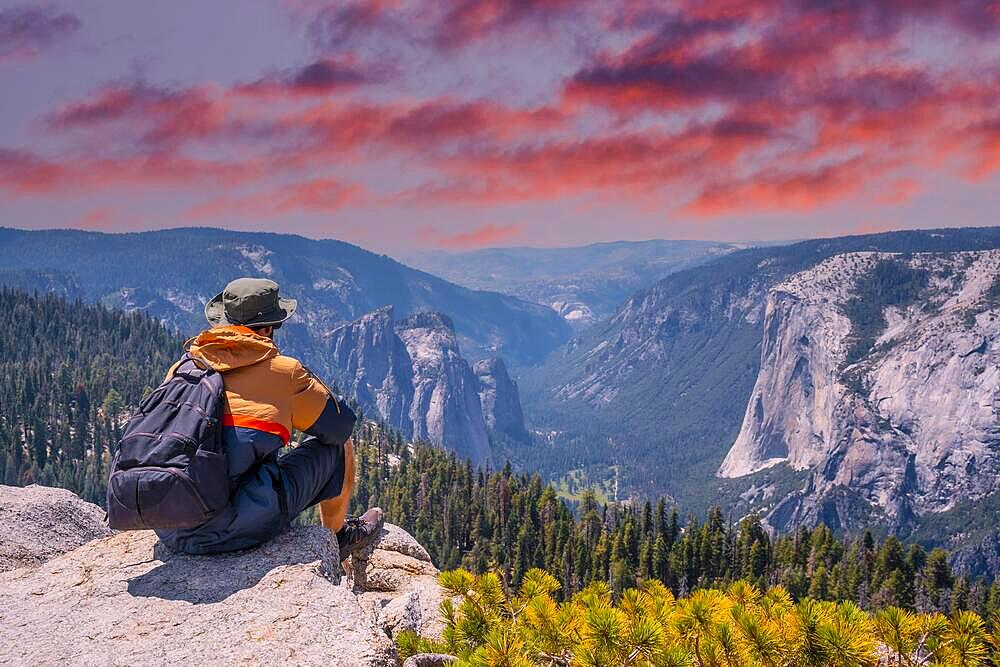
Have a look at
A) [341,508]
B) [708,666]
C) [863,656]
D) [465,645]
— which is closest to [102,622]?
[341,508]

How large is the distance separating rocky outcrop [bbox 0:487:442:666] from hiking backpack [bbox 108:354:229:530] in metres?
0.98

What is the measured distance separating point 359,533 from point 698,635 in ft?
19.4

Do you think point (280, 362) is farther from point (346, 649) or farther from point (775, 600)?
point (775, 600)

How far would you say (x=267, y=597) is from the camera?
8.52m

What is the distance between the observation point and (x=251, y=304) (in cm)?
1011

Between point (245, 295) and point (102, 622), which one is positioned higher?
point (245, 295)

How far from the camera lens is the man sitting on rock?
9133mm

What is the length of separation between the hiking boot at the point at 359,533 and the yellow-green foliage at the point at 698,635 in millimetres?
2730

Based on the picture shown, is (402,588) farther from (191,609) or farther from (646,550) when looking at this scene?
(646,550)

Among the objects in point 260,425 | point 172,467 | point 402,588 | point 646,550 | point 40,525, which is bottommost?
point 646,550

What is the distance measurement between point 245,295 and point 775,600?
977 cm

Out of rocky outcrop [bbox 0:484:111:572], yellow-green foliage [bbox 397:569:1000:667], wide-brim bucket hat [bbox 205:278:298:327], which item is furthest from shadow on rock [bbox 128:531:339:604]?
rocky outcrop [bbox 0:484:111:572]

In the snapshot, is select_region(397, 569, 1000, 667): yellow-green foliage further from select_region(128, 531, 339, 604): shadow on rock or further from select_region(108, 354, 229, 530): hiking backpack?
select_region(108, 354, 229, 530): hiking backpack

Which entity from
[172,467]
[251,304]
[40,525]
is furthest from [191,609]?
[40,525]
